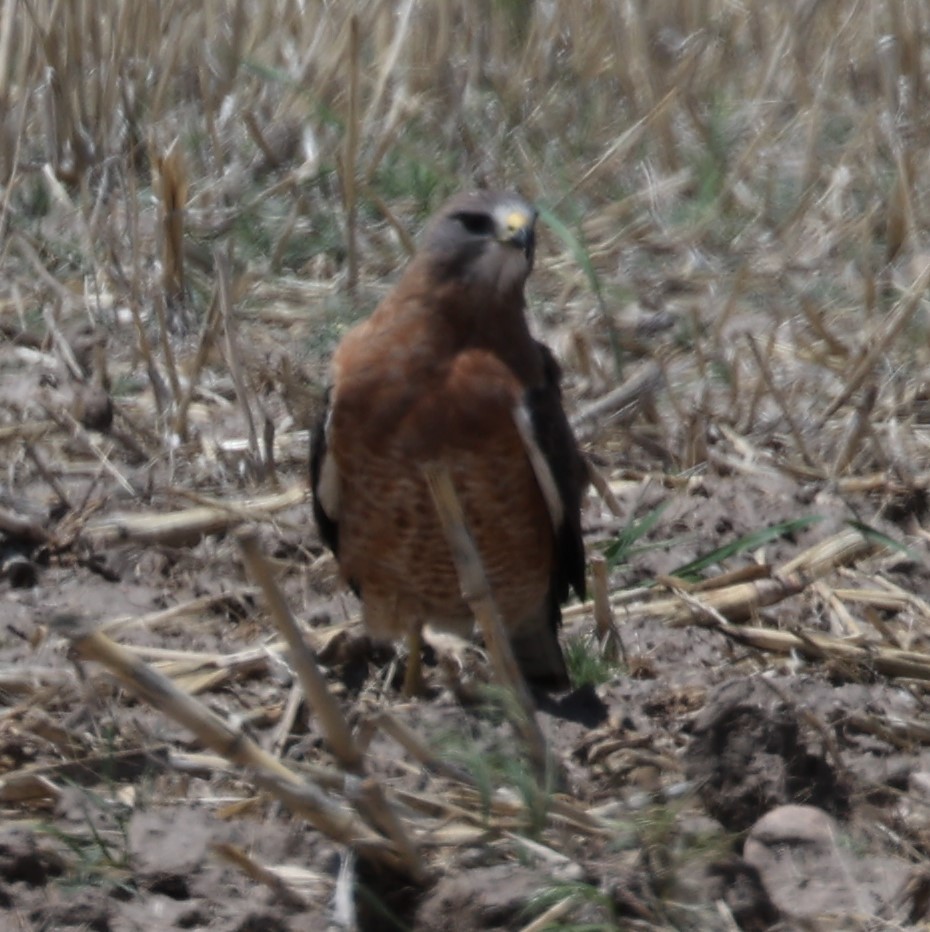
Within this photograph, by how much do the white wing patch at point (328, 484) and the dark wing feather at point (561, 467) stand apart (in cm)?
56

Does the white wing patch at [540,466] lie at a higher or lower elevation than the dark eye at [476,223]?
lower

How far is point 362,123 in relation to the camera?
777 centimetres

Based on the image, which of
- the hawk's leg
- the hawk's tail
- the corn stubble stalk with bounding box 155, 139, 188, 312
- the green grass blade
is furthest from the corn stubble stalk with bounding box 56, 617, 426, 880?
the corn stubble stalk with bounding box 155, 139, 188, 312

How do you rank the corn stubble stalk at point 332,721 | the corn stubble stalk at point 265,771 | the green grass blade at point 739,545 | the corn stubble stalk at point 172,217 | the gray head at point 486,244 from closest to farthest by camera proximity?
the corn stubble stalk at point 265,771 → the corn stubble stalk at point 332,721 → the gray head at point 486,244 → the green grass blade at point 739,545 → the corn stubble stalk at point 172,217

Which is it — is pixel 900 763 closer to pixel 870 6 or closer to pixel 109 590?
pixel 109 590

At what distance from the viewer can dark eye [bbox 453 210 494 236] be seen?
16.0 ft

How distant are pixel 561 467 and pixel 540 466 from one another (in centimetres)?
9

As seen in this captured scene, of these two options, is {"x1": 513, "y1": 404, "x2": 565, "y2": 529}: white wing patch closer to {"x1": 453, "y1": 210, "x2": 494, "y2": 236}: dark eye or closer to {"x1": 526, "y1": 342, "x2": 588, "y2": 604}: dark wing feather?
{"x1": 526, "y1": 342, "x2": 588, "y2": 604}: dark wing feather

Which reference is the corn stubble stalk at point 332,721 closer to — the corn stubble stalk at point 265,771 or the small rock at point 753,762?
the corn stubble stalk at point 265,771

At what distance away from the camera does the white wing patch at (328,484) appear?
4.84m

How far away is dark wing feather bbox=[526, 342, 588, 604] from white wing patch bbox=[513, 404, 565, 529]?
0.01 metres

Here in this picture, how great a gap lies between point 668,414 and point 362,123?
2385mm

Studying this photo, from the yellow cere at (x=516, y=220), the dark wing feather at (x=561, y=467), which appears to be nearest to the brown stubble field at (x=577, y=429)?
the dark wing feather at (x=561, y=467)

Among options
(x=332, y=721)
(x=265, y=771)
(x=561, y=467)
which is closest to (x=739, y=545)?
(x=561, y=467)
